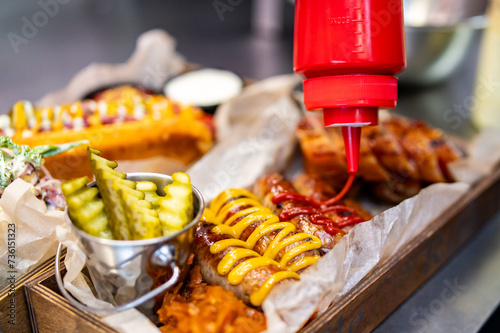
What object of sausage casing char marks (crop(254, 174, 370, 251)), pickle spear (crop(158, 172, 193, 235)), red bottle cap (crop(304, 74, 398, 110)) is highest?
red bottle cap (crop(304, 74, 398, 110))

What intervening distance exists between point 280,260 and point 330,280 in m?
0.17

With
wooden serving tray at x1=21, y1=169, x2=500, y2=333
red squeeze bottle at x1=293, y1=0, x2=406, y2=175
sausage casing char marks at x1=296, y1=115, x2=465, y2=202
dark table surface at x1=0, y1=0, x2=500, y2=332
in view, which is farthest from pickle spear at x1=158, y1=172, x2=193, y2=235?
sausage casing char marks at x1=296, y1=115, x2=465, y2=202

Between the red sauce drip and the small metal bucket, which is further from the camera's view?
the red sauce drip

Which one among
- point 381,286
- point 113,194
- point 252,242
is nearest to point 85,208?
point 113,194

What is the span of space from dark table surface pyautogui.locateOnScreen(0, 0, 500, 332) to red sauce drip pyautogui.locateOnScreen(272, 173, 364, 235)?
325 millimetres

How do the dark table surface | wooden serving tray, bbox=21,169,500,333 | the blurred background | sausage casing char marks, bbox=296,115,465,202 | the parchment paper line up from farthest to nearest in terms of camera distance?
the blurred background → sausage casing char marks, bbox=296,115,465,202 → the dark table surface → the parchment paper → wooden serving tray, bbox=21,169,500,333

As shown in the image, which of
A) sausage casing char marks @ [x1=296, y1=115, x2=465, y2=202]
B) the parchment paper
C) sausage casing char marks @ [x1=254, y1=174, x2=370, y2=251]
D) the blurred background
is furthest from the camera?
the blurred background

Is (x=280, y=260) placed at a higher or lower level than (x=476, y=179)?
higher

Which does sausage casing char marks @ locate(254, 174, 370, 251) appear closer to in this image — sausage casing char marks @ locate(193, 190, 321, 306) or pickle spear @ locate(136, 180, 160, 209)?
sausage casing char marks @ locate(193, 190, 321, 306)

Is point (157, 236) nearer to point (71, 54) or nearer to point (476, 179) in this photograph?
point (476, 179)

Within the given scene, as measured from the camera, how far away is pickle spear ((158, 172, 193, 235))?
102cm

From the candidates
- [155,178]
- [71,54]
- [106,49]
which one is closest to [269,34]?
[106,49]

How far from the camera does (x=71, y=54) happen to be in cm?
386

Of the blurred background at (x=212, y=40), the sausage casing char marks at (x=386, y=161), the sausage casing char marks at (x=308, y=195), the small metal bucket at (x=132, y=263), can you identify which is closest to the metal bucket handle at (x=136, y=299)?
the small metal bucket at (x=132, y=263)
